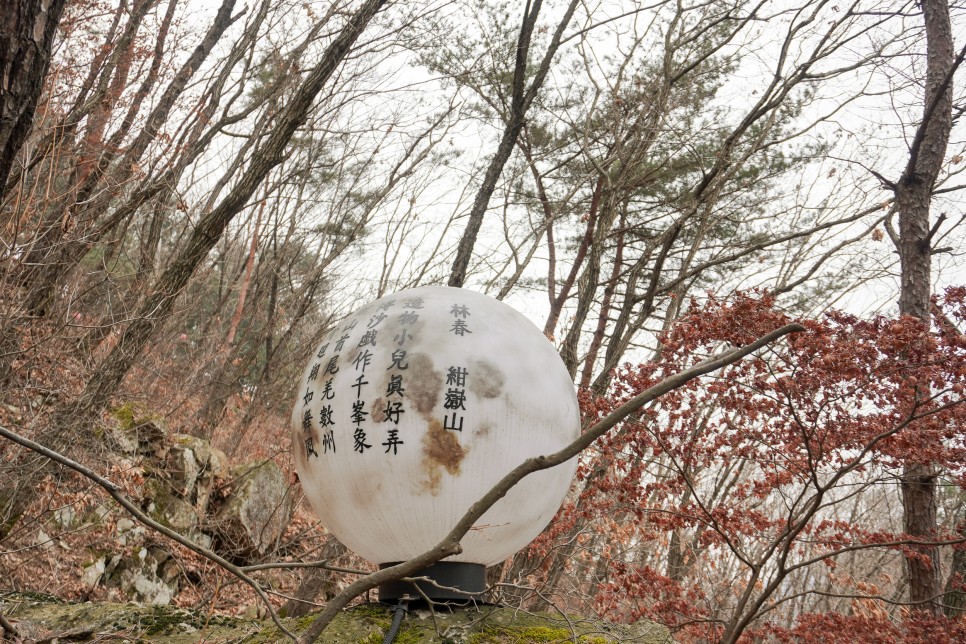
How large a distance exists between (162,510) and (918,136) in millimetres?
8152

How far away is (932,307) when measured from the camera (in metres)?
4.70

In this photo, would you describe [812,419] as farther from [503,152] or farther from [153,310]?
[153,310]

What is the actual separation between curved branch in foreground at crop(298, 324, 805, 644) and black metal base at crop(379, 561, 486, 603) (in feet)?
4.83

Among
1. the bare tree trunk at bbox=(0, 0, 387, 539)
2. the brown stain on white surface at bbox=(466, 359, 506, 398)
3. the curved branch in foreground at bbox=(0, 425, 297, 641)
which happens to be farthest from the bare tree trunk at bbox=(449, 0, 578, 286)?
the curved branch in foreground at bbox=(0, 425, 297, 641)

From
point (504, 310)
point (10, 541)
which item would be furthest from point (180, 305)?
point (504, 310)

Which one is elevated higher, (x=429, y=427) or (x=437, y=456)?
(x=429, y=427)

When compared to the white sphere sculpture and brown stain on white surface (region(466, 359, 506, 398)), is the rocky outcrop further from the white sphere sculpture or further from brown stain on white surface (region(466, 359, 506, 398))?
brown stain on white surface (region(466, 359, 506, 398))

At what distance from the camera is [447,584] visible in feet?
10.5

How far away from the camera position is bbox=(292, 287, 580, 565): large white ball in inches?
115

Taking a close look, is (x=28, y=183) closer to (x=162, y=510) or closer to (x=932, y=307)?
(x=162, y=510)

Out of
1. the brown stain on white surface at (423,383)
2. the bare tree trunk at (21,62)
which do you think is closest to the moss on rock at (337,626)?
the brown stain on white surface at (423,383)

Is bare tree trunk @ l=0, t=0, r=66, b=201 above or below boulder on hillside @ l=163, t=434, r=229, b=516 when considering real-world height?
above

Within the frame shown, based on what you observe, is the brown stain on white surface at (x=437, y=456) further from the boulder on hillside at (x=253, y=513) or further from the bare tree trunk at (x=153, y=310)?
the boulder on hillside at (x=253, y=513)

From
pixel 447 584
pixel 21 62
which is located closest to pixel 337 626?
pixel 447 584
